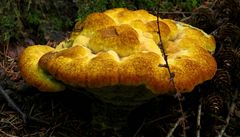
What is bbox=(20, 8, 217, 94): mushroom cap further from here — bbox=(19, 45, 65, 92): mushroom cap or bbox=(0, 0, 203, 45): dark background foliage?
bbox=(0, 0, 203, 45): dark background foliage

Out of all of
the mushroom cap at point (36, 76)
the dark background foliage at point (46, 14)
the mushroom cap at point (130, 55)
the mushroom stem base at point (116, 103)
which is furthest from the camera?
the dark background foliage at point (46, 14)

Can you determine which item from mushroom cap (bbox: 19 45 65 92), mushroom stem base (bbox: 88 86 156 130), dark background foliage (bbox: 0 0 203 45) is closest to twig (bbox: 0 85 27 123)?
mushroom cap (bbox: 19 45 65 92)

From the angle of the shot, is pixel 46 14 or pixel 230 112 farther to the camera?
pixel 46 14

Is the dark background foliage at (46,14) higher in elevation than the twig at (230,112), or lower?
higher

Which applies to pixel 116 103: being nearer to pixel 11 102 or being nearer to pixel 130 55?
pixel 130 55

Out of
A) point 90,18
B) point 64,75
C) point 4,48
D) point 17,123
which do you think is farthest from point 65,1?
point 64,75

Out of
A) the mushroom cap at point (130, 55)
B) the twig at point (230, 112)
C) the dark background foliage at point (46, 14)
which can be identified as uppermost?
the mushroom cap at point (130, 55)

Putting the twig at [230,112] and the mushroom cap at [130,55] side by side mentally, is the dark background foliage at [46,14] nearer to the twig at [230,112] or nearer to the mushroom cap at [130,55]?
the mushroom cap at [130,55]

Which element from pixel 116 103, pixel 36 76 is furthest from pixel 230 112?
pixel 36 76

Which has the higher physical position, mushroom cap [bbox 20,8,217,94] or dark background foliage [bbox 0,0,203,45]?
mushroom cap [bbox 20,8,217,94]

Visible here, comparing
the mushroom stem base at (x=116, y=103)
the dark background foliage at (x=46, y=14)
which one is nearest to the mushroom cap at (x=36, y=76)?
the mushroom stem base at (x=116, y=103)
